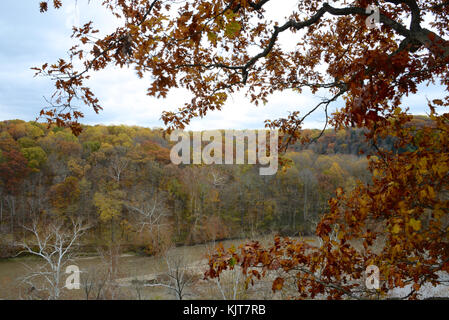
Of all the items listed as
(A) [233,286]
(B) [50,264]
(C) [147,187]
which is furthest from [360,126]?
(C) [147,187]

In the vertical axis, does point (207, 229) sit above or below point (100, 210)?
below

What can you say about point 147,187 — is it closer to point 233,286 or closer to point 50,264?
point 50,264

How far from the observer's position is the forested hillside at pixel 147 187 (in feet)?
72.2

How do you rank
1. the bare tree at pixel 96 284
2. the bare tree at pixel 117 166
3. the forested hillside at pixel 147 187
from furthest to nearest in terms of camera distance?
the bare tree at pixel 117 166 → the forested hillside at pixel 147 187 → the bare tree at pixel 96 284

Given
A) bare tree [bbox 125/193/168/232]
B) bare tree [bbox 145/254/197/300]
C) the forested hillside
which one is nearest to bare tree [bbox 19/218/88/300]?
the forested hillside

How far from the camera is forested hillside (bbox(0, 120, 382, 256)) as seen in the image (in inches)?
866

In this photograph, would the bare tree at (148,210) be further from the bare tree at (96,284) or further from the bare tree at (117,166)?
the bare tree at (96,284)

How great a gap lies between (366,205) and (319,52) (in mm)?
3564

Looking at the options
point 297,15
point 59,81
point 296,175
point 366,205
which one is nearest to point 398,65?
point 366,205

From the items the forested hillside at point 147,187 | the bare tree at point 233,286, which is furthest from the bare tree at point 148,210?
the bare tree at point 233,286

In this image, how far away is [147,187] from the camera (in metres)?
25.8

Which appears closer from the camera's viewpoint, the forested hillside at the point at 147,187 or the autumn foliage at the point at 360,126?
the autumn foliage at the point at 360,126
